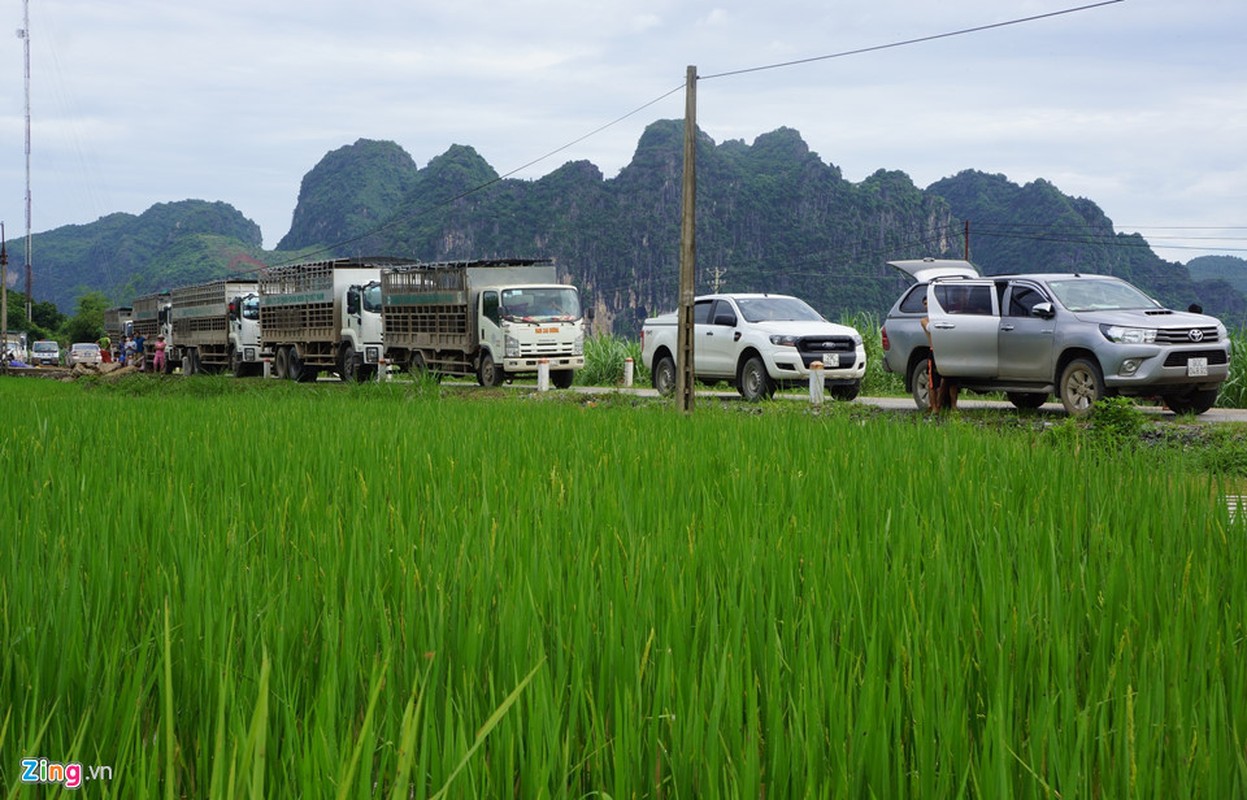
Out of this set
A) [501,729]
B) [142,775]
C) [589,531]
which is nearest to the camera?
[142,775]

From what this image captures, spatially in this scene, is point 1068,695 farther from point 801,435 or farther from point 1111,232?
point 1111,232

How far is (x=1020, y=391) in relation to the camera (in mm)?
15500

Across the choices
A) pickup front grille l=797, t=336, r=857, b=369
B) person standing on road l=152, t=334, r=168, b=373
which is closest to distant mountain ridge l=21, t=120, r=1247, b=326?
person standing on road l=152, t=334, r=168, b=373

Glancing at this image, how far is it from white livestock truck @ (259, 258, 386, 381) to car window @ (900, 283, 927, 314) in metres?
16.9

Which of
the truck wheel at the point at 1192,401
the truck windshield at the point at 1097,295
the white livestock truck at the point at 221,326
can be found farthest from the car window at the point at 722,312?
the white livestock truck at the point at 221,326

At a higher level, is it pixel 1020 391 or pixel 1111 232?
pixel 1111 232

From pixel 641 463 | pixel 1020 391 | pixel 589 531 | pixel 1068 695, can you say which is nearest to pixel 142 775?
pixel 1068 695

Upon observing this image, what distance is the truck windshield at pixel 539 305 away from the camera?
25.7 metres

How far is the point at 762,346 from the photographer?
19.5 meters

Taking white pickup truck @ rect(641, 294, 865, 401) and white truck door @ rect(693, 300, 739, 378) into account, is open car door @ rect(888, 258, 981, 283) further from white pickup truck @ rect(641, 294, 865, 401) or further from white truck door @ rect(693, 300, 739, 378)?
white truck door @ rect(693, 300, 739, 378)

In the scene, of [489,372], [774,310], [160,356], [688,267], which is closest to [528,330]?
[489,372]

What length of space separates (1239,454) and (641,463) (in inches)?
231

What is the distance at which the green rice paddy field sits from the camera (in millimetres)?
1788

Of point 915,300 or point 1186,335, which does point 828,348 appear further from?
point 1186,335
